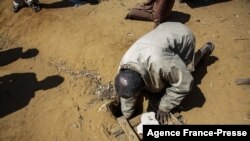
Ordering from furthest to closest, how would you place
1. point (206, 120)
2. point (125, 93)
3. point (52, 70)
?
point (52, 70), point (206, 120), point (125, 93)

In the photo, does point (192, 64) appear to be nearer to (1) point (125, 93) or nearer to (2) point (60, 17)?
(1) point (125, 93)

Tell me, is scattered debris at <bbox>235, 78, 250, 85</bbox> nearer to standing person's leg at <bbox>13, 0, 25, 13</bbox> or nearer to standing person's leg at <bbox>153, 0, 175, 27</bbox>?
standing person's leg at <bbox>153, 0, 175, 27</bbox>

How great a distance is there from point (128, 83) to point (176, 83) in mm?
683

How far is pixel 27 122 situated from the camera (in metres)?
Answer: 4.10

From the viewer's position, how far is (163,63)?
3361 millimetres

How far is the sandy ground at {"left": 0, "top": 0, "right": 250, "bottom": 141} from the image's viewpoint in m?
4.01

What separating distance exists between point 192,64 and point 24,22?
3600mm

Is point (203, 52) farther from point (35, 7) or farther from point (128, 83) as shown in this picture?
point (35, 7)

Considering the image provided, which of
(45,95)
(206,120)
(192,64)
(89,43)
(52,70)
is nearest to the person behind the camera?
(206,120)

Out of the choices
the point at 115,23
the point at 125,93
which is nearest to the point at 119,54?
the point at 115,23

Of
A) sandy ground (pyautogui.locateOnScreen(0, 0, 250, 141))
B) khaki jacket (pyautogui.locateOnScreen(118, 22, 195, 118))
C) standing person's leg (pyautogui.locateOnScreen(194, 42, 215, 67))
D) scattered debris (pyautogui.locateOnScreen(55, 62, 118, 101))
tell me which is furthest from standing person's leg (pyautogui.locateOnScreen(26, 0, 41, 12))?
standing person's leg (pyautogui.locateOnScreen(194, 42, 215, 67))
